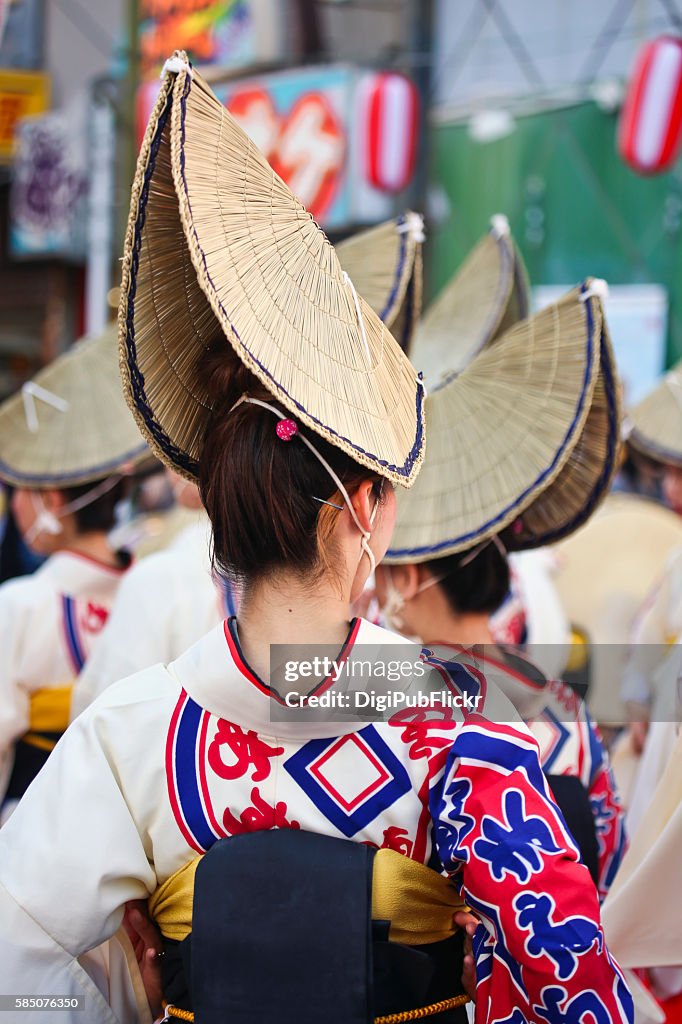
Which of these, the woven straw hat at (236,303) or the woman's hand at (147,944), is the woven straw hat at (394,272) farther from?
the woman's hand at (147,944)

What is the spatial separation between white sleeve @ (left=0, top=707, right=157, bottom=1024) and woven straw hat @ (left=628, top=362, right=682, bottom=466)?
9.61ft

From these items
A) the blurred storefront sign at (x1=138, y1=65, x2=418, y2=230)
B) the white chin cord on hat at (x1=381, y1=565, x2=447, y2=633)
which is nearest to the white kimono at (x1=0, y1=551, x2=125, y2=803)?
the white chin cord on hat at (x1=381, y1=565, x2=447, y2=633)

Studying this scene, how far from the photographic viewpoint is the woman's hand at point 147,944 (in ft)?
5.31

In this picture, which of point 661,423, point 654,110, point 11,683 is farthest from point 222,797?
point 654,110

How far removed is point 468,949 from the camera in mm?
1581

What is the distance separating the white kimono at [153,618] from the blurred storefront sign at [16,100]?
34.5ft

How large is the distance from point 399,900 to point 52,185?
11051mm

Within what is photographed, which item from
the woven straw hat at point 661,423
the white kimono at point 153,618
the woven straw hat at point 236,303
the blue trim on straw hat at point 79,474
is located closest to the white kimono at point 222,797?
the woven straw hat at point 236,303

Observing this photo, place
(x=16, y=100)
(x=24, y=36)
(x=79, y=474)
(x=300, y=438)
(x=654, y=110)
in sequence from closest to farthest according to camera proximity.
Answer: (x=300, y=438) → (x=79, y=474) → (x=654, y=110) → (x=16, y=100) → (x=24, y=36)

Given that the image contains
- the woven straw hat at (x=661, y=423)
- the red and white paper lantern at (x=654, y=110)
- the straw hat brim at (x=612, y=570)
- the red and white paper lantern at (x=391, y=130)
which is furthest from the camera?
the red and white paper lantern at (x=391, y=130)

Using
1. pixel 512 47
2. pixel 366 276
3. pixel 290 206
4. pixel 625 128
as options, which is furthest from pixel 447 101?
pixel 290 206

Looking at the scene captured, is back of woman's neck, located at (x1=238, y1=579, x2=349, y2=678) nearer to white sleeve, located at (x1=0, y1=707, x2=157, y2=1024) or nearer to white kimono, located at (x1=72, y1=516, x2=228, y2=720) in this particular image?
white sleeve, located at (x1=0, y1=707, x2=157, y2=1024)

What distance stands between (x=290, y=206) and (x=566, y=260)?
7.66 metres

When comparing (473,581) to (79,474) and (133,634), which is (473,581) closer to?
(133,634)
